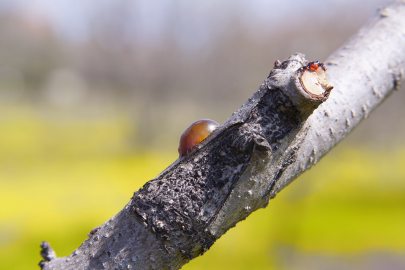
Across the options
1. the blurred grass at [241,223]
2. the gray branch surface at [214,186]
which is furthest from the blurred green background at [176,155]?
the gray branch surface at [214,186]

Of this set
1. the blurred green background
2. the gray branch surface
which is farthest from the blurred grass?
the gray branch surface

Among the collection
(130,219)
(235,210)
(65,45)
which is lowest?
(235,210)

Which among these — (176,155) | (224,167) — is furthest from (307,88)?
(176,155)

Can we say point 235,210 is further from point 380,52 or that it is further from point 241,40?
point 241,40

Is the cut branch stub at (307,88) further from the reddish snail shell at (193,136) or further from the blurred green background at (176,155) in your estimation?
the blurred green background at (176,155)

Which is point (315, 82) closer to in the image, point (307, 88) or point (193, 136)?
point (307, 88)

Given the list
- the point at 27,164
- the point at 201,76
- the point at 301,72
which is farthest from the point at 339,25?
the point at 27,164
